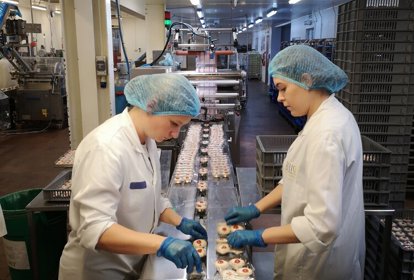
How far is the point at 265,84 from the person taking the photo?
15.5 metres

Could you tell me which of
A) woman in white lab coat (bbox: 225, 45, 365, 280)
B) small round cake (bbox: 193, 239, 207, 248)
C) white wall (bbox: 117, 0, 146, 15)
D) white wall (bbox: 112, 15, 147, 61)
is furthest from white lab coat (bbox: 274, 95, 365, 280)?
white wall (bbox: 112, 15, 147, 61)

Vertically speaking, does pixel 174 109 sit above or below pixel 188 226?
above

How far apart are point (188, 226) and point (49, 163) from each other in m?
4.34

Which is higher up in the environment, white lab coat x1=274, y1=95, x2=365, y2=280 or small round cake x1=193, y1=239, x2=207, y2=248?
white lab coat x1=274, y1=95, x2=365, y2=280

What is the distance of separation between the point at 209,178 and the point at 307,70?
1.19m

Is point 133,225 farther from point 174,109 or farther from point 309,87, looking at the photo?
point 309,87

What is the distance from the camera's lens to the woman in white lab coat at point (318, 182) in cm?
137

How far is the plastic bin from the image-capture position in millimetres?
2357

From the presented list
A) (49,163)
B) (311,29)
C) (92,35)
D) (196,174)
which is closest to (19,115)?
(49,163)

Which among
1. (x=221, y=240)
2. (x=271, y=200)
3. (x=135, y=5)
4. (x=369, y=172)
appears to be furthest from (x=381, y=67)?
(x=135, y=5)

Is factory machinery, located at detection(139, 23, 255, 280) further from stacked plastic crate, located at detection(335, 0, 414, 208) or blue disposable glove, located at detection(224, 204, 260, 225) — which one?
stacked plastic crate, located at detection(335, 0, 414, 208)

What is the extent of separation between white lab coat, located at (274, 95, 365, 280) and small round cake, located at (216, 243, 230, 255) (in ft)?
0.90

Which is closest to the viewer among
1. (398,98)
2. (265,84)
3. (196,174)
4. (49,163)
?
(196,174)

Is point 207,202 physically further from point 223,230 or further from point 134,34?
point 134,34
